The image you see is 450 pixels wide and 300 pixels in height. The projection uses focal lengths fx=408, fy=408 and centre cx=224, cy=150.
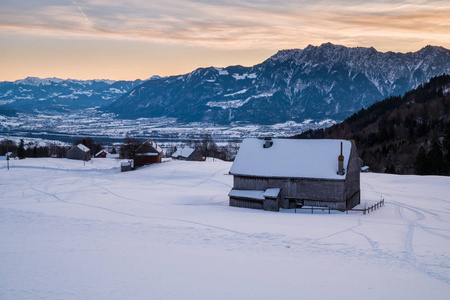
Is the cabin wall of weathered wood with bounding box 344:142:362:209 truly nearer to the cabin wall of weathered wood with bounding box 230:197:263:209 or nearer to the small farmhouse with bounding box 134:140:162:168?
the cabin wall of weathered wood with bounding box 230:197:263:209

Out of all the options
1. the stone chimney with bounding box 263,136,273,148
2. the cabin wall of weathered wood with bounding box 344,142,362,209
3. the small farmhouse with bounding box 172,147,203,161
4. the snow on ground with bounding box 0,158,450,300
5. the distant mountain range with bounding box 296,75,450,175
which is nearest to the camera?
the snow on ground with bounding box 0,158,450,300

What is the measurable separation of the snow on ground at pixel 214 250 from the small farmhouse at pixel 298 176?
1.71 meters

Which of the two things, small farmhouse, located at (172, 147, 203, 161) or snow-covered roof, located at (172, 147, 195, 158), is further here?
snow-covered roof, located at (172, 147, 195, 158)

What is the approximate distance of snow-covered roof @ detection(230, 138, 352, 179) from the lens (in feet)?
132

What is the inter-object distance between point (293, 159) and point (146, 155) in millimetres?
55386

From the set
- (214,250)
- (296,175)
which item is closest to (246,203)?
(296,175)

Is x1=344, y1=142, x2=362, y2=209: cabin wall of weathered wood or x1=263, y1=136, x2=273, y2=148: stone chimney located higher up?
x1=263, y1=136, x2=273, y2=148: stone chimney

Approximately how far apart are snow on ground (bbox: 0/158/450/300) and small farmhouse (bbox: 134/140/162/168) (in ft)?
139

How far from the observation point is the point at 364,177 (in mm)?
68750

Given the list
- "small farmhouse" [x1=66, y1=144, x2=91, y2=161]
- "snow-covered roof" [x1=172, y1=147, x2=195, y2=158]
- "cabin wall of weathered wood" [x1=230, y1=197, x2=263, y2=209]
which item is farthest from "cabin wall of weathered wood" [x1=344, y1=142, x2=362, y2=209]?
"small farmhouse" [x1=66, y1=144, x2=91, y2=161]

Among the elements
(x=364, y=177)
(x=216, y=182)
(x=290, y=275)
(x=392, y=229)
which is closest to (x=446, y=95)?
(x=364, y=177)

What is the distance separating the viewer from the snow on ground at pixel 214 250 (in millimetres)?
19203

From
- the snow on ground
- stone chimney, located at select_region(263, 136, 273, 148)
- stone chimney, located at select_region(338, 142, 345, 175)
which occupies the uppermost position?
stone chimney, located at select_region(263, 136, 273, 148)

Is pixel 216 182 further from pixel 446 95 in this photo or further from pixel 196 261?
pixel 446 95
